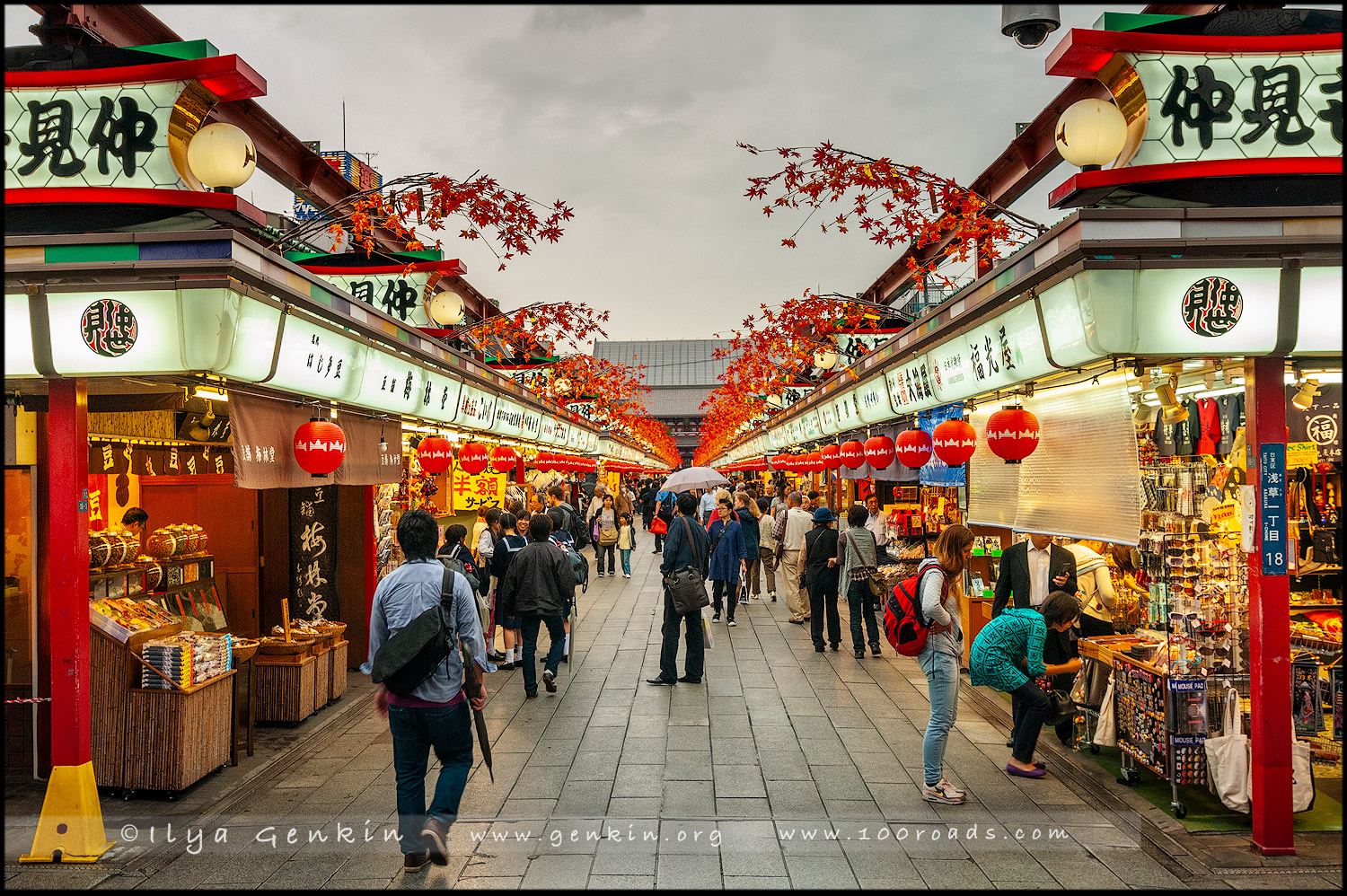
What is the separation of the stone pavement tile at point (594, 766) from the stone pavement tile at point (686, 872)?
64.9 inches

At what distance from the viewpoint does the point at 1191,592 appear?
7.35m

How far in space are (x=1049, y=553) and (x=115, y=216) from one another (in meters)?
8.69

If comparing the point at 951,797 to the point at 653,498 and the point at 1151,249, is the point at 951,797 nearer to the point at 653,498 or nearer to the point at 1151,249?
the point at 1151,249

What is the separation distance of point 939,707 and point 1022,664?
910 millimetres

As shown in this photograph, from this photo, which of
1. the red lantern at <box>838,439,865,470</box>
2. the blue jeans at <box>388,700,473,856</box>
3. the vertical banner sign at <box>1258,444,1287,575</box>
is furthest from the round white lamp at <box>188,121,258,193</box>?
the red lantern at <box>838,439,865,470</box>

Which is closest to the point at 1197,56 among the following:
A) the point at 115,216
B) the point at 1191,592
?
the point at 1191,592

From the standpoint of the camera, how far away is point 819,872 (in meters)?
5.57

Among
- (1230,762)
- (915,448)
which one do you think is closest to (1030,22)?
(915,448)

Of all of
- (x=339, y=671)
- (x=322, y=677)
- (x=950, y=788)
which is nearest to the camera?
(x=950, y=788)

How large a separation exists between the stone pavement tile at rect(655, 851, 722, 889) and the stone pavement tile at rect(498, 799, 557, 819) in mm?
1186

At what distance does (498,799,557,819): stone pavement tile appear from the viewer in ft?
21.3

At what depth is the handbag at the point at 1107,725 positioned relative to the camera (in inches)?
293

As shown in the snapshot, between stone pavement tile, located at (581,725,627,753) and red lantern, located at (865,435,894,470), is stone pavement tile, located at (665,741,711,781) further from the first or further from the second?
red lantern, located at (865,435,894,470)

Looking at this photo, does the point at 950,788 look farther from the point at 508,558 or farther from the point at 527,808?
the point at 508,558
